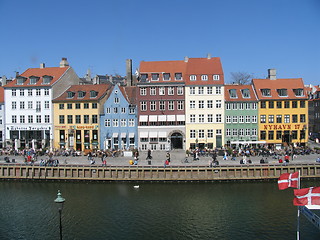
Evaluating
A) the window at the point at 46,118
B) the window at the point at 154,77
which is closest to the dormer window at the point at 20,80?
the window at the point at 46,118

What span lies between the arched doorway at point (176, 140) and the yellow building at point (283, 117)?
14802 millimetres

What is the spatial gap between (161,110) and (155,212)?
34.6 metres

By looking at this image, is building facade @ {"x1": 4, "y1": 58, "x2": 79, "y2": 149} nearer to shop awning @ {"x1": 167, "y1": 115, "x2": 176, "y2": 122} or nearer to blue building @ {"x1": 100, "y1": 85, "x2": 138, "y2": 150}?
blue building @ {"x1": 100, "y1": 85, "x2": 138, "y2": 150}

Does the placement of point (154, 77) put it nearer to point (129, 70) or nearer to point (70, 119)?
point (129, 70)

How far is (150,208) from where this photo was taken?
39000mm

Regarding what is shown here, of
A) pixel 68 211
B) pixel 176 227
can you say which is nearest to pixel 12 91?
pixel 68 211

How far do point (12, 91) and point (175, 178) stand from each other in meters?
42.0

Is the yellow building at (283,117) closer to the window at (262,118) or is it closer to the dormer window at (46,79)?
the window at (262,118)

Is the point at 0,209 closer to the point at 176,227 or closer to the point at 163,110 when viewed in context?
the point at 176,227

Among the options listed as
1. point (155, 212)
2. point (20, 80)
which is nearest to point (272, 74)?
point (155, 212)

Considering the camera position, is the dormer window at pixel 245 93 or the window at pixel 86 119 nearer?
the dormer window at pixel 245 93

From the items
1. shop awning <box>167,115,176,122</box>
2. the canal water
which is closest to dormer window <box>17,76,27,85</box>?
shop awning <box>167,115,176,122</box>

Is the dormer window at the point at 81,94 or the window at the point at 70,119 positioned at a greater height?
the dormer window at the point at 81,94

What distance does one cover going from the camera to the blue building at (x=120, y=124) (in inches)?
2783
